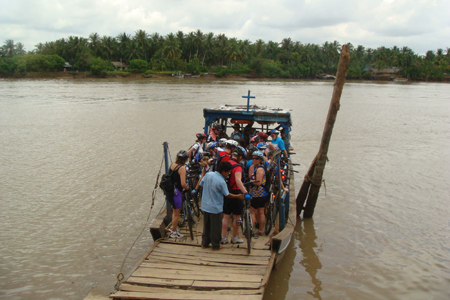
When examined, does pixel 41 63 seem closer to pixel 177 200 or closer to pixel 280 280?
pixel 177 200

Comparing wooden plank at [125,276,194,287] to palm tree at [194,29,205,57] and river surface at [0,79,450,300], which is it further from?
palm tree at [194,29,205,57]

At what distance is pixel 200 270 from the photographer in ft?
17.6

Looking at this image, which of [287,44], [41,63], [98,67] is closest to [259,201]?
[98,67]

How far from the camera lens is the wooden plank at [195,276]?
16.8ft

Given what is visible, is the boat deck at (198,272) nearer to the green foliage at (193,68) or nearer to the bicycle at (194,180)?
the bicycle at (194,180)

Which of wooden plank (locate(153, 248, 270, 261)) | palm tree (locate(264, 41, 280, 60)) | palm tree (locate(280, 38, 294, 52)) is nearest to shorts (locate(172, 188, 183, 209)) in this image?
wooden plank (locate(153, 248, 270, 261))

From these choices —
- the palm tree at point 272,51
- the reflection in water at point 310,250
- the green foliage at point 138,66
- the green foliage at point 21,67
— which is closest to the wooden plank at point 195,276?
the reflection in water at point 310,250

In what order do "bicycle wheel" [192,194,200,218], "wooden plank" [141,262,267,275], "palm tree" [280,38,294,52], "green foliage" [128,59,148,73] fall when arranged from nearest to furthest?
"wooden plank" [141,262,267,275] → "bicycle wheel" [192,194,200,218] → "green foliage" [128,59,148,73] → "palm tree" [280,38,294,52]

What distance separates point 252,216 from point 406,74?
3847 inches

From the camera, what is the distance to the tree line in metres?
74.8

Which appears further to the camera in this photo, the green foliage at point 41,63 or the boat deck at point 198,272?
the green foliage at point 41,63

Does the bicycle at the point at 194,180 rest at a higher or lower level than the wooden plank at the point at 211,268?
higher

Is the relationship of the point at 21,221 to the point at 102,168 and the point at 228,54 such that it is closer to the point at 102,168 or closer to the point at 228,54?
the point at 102,168

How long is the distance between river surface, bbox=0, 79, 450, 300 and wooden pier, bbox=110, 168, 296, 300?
1.01 meters
